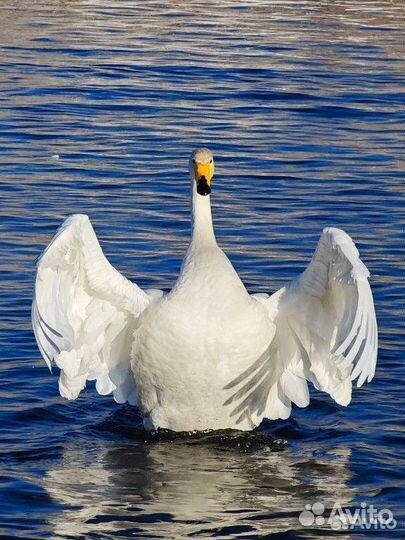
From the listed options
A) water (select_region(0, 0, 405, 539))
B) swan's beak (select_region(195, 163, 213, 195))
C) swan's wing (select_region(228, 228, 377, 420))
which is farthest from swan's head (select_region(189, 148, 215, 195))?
water (select_region(0, 0, 405, 539))

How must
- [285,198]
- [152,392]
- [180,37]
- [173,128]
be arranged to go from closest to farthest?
→ 1. [152,392]
2. [285,198]
3. [173,128]
4. [180,37]

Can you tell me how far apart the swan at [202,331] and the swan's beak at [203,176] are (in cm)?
1

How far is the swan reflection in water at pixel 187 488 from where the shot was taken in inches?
364

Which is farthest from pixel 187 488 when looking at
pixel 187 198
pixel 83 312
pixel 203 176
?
pixel 187 198

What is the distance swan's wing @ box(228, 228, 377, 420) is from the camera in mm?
9461

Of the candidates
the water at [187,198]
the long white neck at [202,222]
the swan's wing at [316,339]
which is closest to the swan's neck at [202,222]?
the long white neck at [202,222]

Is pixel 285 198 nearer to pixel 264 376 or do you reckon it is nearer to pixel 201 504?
pixel 264 376

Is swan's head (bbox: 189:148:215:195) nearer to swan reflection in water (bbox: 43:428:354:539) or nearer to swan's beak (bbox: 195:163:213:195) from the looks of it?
swan's beak (bbox: 195:163:213:195)

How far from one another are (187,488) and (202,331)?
994 millimetres

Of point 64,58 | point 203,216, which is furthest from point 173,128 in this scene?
point 203,216

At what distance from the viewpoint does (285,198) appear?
637 inches

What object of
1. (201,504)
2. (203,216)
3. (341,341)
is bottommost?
(201,504)

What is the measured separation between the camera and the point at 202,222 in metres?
10.6

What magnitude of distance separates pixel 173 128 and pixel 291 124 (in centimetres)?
149
